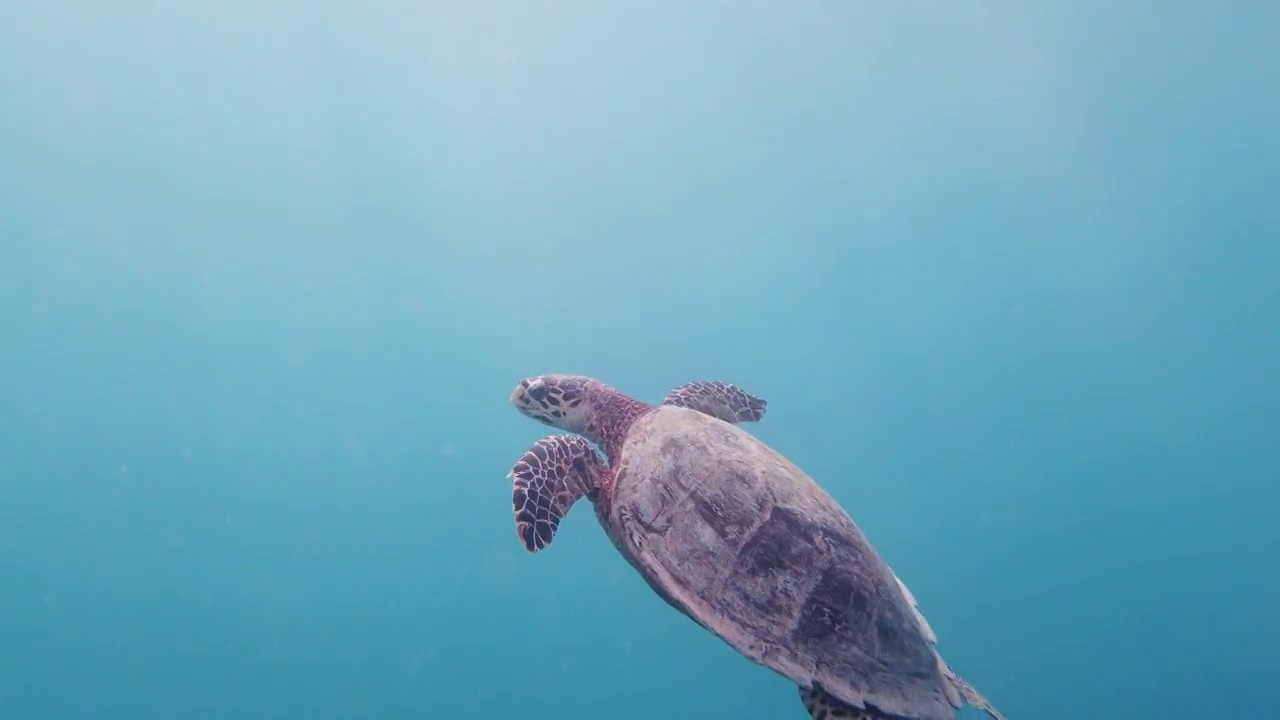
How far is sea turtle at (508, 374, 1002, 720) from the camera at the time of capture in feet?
13.0

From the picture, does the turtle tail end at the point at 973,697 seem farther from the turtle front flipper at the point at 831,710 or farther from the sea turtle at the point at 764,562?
the turtle front flipper at the point at 831,710

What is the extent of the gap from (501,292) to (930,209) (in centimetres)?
2178

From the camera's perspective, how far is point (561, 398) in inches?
236

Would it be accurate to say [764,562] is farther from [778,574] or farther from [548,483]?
[548,483]

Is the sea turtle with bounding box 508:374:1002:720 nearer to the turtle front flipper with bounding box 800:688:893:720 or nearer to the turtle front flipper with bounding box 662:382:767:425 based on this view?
the turtle front flipper with bounding box 800:688:893:720

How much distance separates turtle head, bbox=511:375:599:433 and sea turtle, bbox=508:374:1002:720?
3.02 feet

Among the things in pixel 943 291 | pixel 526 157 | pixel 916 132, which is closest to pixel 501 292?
pixel 526 157

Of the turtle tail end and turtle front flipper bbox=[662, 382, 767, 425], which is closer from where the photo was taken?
the turtle tail end

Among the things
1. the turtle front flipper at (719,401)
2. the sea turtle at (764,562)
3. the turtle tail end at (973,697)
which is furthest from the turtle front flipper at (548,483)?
the turtle tail end at (973,697)

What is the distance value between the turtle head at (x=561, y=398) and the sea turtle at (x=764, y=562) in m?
0.92

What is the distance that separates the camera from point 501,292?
24.5m

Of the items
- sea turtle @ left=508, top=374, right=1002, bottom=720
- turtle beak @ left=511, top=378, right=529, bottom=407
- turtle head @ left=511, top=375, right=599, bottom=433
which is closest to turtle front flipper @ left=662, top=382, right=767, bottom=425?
turtle head @ left=511, top=375, right=599, bottom=433

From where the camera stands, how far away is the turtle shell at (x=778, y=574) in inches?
156

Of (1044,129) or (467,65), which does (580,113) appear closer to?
(467,65)
